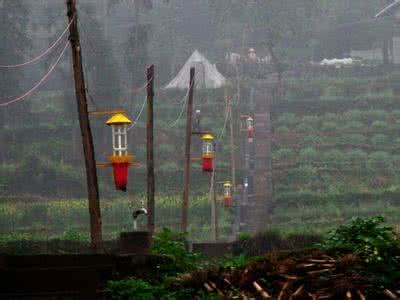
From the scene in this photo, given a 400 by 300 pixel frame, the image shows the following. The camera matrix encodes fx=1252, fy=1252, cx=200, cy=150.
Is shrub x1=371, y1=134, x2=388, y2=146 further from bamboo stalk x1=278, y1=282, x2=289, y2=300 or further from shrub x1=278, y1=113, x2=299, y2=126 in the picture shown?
bamboo stalk x1=278, y1=282, x2=289, y2=300

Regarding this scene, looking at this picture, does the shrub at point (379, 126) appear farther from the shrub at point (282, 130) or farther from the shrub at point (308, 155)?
the shrub at point (308, 155)

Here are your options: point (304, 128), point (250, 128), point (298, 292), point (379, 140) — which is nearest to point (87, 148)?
point (298, 292)

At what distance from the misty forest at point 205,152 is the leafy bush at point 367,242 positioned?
0.03 metres

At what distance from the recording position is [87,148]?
63.0 feet

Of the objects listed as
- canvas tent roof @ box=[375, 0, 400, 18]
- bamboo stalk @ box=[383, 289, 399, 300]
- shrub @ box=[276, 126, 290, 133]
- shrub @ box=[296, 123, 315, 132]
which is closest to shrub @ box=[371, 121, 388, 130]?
shrub @ box=[296, 123, 315, 132]

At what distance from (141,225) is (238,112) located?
20.2m

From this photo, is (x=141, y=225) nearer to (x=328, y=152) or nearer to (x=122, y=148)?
(x=328, y=152)

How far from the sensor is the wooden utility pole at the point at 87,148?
18936 mm

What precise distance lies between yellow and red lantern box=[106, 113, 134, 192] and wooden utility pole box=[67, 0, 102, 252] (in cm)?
37

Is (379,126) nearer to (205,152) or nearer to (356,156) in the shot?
(356,156)

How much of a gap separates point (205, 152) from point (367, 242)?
52.6 feet

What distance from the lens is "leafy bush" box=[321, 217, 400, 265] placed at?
14.3m

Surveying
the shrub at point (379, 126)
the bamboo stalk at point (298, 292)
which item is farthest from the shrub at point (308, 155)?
the bamboo stalk at point (298, 292)

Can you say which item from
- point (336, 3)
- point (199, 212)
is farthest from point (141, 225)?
point (336, 3)
